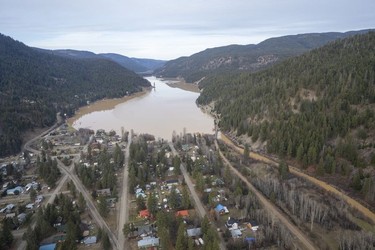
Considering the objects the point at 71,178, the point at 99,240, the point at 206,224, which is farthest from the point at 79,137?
the point at 206,224

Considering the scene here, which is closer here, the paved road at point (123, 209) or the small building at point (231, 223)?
the paved road at point (123, 209)

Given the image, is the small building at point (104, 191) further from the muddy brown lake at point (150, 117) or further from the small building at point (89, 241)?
the muddy brown lake at point (150, 117)

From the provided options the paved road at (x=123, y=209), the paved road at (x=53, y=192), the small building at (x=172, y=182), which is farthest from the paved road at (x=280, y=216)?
the paved road at (x=53, y=192)

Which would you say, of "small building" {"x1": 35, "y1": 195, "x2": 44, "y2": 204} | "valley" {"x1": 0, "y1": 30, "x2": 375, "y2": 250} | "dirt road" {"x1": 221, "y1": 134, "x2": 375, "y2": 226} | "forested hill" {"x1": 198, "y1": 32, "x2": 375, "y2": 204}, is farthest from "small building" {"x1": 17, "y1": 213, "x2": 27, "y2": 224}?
"forested hill" {"x1": 198, "y1": 32, "x2": 375, "y2": 204}

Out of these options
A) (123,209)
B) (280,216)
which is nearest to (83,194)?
(123,209)

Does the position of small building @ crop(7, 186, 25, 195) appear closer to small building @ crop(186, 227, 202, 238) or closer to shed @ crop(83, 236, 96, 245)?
shed @ crop(83, 236, 96, 245)

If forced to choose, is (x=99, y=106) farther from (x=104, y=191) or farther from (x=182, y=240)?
(x=182, y=240)
